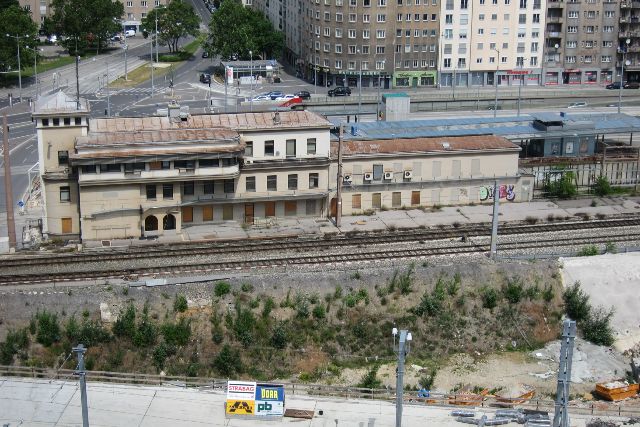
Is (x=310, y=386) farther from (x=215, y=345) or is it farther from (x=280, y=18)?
(x=280, y=18)

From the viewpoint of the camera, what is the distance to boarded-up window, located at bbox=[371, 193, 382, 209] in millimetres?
64562

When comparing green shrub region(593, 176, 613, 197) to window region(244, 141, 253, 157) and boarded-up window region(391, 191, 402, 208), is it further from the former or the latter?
window region(244, 141, 253, 157)

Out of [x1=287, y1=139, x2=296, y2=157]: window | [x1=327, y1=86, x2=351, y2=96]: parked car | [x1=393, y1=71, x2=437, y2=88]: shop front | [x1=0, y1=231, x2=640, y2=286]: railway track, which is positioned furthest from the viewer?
[x1=393, y1=71, x2=437, y2=88]: shop front

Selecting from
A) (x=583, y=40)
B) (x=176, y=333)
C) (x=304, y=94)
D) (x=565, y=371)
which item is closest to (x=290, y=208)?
(x=176, y=333)

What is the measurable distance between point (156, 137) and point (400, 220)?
15.3 metres

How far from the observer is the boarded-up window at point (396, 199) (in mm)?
64938

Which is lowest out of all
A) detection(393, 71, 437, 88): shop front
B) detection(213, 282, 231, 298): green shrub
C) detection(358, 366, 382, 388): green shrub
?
detection(358, 366, 382, 388): green shrub

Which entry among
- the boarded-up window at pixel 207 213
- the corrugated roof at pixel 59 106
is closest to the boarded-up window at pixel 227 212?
Answer: the boarded-up window at pixel 207 213

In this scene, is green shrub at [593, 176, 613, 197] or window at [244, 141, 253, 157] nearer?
window at [244, 141, 253, 157]

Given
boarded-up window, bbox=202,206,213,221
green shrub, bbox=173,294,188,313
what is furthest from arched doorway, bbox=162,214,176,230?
green shrub, bbox=173,294,188,313

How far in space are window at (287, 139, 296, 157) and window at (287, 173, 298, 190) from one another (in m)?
1.26

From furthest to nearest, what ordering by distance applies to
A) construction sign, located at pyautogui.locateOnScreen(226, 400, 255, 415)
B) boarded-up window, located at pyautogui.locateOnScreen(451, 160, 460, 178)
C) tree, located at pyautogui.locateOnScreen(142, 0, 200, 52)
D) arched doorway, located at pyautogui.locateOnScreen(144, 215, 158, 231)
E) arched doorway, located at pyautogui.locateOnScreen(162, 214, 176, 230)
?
tree, located at pyautogui.locateOnScreen(142, 0, 200, 52) → boarded-up window, located at pyautogui.locateOnScreen(451, 160, 460, 178) → arched doorway, located at pyautogui.locateOnScreen(162, 214, 176, 230) → arched doorway, located at pyautogui.locateOnScreen(144, 215, 158, 231) → construction sign, located at pyautogui.locateOnScreen(226, 400, 255, 415)

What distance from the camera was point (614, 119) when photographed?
78.5 metres

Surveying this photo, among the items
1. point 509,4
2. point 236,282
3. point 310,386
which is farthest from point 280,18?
point 310,386
